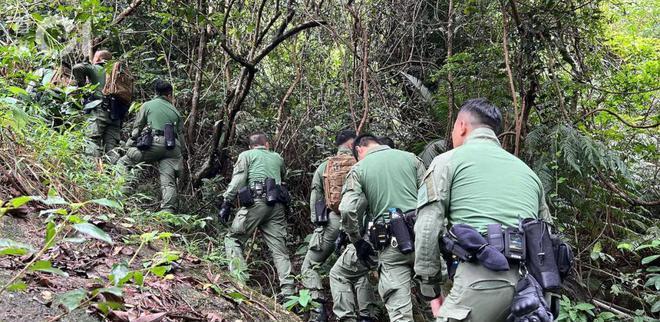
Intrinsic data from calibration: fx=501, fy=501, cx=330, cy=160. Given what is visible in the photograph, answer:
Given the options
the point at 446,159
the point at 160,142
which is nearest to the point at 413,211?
the point at 446,159

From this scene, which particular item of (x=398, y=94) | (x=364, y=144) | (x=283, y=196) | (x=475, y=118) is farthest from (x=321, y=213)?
(x=475, y=118)

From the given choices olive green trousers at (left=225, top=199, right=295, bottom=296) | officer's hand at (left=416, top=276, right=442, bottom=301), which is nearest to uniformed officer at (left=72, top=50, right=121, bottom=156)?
olive green trousers at (left=225, top=199, right=295, bottom=296)

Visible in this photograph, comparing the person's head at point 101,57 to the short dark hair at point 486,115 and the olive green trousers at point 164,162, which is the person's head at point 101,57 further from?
the short dark hair at point 486,115

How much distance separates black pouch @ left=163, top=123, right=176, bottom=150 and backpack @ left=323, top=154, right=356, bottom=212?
231cm

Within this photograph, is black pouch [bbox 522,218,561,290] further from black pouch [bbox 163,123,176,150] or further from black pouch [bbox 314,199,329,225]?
black pouch [bbox 163,123,176,150]

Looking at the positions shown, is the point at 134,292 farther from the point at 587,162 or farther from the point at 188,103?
the point at 188,103

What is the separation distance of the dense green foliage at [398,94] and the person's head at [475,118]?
1.85 meters

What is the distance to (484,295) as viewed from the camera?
276cm

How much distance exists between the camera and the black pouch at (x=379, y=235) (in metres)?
4.52

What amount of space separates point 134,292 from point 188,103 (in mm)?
5789

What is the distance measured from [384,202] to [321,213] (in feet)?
5.20

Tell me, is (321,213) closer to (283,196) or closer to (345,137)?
(283,196)

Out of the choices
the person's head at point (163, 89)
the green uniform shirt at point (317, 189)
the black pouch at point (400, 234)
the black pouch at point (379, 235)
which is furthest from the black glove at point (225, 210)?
the black pouch at point (400, 234)

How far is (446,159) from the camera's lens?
3.09 m
